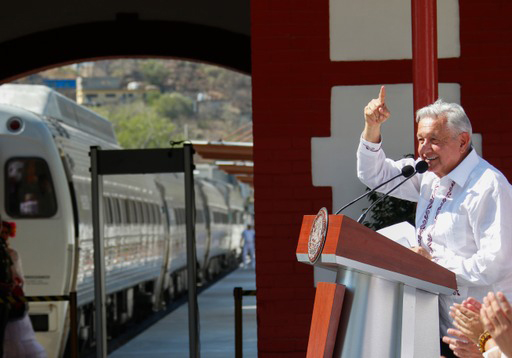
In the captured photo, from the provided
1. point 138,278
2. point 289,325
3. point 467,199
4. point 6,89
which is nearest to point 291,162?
point 289,325

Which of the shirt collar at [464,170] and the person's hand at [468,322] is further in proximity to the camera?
the shirt collar at [464,170]

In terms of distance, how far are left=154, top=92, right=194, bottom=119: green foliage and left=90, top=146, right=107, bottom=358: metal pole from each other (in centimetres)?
15664

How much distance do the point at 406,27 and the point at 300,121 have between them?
0.91 m

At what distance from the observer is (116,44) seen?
14.5 m

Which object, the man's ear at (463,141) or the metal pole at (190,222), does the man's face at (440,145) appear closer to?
the man's ear at (463,141)

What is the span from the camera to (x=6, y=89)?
16875 millimetres

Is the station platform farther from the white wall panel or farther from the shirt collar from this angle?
the shirt collar

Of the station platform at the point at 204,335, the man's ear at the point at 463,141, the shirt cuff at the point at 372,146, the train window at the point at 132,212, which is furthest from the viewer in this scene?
the train window at the point at 132,212

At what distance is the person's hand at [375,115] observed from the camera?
475cm

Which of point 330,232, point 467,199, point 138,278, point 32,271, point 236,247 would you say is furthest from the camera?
point 236,247

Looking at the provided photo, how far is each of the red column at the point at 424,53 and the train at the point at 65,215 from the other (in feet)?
17.1

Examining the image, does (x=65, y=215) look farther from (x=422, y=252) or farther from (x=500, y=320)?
(x=500, y=320)

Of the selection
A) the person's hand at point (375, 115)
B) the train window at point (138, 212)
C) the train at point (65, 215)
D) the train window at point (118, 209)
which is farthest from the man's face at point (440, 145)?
the train window at point (138, 212)

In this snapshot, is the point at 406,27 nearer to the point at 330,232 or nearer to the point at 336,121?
the point at 336,121
